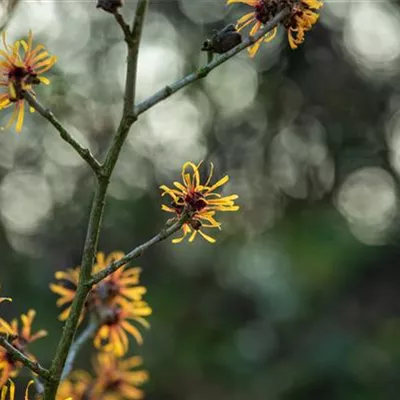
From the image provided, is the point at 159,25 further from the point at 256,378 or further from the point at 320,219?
the point at 256,378

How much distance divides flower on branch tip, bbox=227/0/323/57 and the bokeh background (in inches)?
257

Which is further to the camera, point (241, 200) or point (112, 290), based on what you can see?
point (241, 200)

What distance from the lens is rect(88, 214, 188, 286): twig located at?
1.16 metres

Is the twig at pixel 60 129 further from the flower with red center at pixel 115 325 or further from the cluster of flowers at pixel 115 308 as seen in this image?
the flower with red center at pixel 115 325

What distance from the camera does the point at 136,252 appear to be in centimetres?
120

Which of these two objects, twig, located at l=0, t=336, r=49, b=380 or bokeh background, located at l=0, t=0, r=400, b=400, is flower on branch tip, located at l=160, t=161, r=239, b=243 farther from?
bokeh background, located at l=0, t=0, r=400, b=400

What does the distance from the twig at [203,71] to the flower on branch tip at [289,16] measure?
2 cm

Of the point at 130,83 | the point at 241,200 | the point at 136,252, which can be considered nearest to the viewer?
the point at 130,83

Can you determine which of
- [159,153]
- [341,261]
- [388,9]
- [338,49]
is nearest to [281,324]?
[341,261]

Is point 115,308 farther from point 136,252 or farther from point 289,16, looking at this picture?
point 289,16

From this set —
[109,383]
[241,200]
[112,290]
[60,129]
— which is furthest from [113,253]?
[241,200]

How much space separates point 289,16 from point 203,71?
19 cm

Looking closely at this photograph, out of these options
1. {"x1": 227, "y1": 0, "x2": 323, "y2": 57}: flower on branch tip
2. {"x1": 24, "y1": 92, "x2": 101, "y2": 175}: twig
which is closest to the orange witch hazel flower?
{"x1": 24, "y1": 92, "x2": 101, "y2": 175}: twig

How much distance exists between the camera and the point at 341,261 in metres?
7.94
